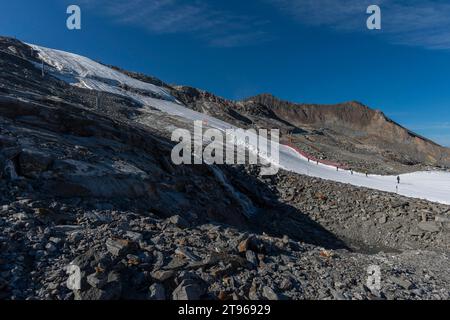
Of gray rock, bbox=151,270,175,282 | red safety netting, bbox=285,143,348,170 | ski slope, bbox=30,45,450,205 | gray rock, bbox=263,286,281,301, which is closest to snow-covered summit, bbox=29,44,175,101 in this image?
ski slope, bbox=30,45,450,205

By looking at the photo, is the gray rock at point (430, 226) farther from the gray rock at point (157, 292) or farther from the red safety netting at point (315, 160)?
the gray rock at point (157, 292)

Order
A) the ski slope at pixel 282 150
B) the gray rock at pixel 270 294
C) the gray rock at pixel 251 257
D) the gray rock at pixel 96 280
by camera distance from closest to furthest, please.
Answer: the gray rock at pixel 96 280, the gray rock at pixel 270 294, the gray rock at pixel 251 257, the ski slope at pixel 282 150

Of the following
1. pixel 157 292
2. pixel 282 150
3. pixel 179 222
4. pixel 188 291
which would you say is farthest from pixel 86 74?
pixel 188 291

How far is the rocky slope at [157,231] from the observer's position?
6652mm

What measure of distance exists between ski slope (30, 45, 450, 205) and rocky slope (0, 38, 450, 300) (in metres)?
4.33

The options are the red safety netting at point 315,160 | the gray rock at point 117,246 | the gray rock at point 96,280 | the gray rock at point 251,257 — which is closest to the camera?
the gray rock at point 96,280

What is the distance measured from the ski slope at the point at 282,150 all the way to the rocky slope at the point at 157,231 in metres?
4.33

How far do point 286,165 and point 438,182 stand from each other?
10.3 metres

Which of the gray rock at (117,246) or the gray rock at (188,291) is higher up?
the gray rock at (117,246)

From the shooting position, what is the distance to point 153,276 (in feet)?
22.1

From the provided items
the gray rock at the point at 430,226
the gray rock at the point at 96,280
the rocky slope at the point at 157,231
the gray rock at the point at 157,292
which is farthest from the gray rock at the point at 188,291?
the gray rock at the point at 430,226
